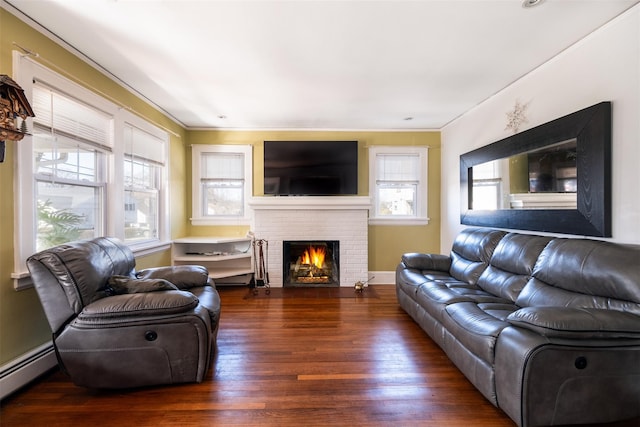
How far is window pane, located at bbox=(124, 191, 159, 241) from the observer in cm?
316

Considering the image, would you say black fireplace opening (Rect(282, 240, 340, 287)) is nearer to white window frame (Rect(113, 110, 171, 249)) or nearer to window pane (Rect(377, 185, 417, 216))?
window pane (Rect(377, 185, 417, 216))

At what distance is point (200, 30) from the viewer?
2033 millimetres

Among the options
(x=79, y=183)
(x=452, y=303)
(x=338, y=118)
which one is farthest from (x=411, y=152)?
(x=79, y=183)

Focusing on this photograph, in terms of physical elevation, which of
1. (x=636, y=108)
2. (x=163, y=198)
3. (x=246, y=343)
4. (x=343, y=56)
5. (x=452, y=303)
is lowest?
(x=246, y=343)

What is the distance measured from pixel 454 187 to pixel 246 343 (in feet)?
11.4

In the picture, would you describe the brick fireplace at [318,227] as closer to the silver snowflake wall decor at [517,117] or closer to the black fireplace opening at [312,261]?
the black fireplace opening at [312,261]

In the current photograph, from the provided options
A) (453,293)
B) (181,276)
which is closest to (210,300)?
(181,276)

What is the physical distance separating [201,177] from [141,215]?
4.20ft

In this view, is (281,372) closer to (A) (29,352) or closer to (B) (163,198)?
(A) (29,352)

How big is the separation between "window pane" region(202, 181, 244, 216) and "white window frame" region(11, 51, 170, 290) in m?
1.47

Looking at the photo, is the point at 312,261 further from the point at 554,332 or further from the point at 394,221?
the point at 554,332

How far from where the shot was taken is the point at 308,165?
4.38 m

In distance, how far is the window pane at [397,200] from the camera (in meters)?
4.60

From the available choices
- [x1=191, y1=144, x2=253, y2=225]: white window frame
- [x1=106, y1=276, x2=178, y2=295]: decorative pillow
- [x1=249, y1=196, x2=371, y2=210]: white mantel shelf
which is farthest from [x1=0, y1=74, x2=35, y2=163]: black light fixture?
[x1=191, y1=144, x2=253, y2=225]: white window frame
